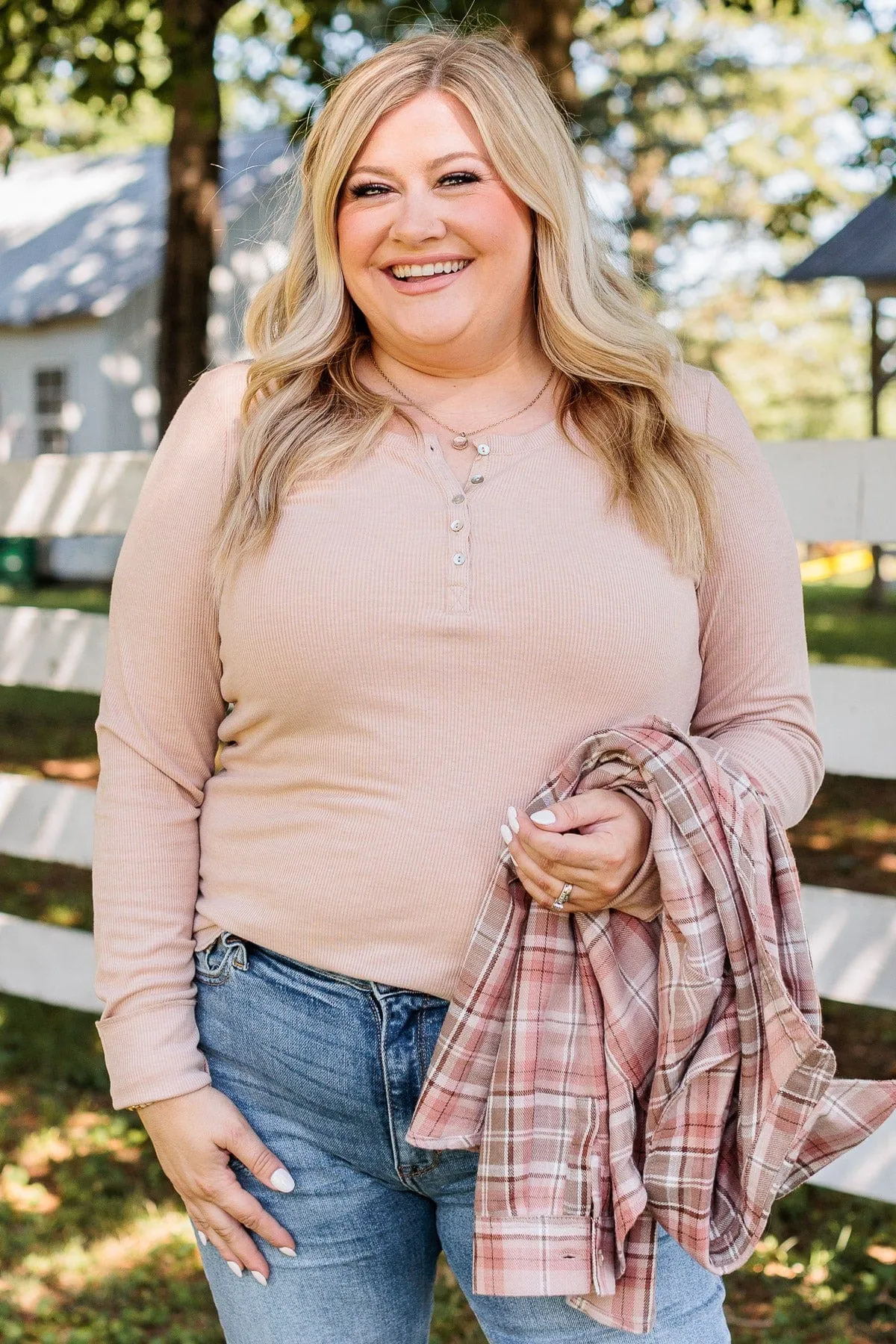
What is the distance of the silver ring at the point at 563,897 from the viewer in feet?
5.10

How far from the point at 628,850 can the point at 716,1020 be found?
218 millimetres

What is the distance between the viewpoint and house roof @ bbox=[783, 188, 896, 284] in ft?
27.8

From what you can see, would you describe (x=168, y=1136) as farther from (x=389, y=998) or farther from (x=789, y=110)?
(x=789, y=110)

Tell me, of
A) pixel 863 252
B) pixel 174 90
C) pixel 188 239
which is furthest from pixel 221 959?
pixel 863 252

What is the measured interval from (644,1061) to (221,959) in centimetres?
56

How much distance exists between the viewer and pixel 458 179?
175 centimetres

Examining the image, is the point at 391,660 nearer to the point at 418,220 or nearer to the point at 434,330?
the point at 434,330

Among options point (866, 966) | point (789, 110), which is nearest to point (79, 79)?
point (866, 966)

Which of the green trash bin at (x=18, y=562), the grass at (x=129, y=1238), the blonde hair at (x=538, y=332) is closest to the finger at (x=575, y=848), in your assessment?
the blonde hair at (x=538, y=332)

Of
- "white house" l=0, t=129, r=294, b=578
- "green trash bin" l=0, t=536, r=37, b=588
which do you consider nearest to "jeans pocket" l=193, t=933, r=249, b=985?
"white house" l=0, t=129, r=294, b=578

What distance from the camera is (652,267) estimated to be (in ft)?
7.79

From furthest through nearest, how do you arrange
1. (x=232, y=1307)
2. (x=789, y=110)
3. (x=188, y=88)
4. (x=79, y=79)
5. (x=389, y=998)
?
1. (x=789, y=110)
2. (x=79, y=79)
3. (x=188, y=88)
4. (x=232, y=1307)
5. (x=389, y=998)

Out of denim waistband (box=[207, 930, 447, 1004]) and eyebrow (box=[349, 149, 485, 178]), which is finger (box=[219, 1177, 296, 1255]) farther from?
eyebrow (box=[349, 149, 485, 178])

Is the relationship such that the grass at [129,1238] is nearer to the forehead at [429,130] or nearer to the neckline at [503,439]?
the neckline at [503,439]
